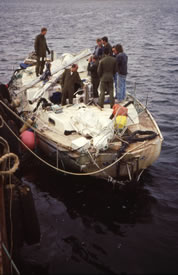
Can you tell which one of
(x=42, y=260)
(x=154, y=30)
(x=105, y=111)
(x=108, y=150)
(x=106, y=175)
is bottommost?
(x=42, y=260)

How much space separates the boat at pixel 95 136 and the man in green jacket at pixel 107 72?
565 mm

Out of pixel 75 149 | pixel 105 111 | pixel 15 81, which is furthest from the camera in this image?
pixel 15 81

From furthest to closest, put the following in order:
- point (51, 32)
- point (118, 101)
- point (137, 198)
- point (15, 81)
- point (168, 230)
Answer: point (51, 32) → point (15, 81) → point (118, 101) → point (137, 198) → point (168, 230)

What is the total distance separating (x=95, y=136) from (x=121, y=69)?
3518mm

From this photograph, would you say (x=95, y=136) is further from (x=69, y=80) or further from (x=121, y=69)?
(x=121, y=69)

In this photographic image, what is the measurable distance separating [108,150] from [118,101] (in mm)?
3391

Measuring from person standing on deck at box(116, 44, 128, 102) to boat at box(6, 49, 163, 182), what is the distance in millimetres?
422

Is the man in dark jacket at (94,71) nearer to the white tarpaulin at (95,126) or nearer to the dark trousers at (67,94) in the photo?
the dark trousers at (67,94)

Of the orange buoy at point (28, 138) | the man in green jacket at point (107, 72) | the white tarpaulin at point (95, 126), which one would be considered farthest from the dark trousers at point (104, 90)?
the orange buoy at point (28, 138)

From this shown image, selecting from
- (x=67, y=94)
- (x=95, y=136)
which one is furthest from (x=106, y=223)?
(x=67, y=94)

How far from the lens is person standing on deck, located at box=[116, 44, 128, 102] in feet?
35.8

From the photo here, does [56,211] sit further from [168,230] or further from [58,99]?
[58,99]

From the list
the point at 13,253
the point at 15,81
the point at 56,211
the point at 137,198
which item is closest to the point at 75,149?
the point at 56,211

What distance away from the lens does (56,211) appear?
8.86 meters
